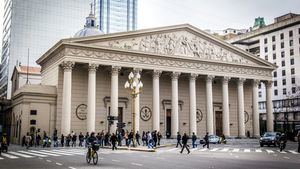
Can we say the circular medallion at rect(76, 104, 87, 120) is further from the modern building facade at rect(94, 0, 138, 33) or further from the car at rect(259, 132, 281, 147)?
the modern building facade at rect(94, 0, 138, 33)

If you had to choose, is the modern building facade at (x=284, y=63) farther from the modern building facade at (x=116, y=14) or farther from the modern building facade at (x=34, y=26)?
the modern building facade at (x=116, y=14)

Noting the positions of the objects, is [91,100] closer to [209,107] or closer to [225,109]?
[209,107]

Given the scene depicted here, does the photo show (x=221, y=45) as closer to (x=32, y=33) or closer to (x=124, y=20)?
(x=32, y=33)

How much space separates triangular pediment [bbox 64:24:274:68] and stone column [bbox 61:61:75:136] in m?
3.22

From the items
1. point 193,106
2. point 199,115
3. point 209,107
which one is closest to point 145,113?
point 193,106

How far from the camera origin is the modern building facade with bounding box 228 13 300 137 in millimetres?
78375

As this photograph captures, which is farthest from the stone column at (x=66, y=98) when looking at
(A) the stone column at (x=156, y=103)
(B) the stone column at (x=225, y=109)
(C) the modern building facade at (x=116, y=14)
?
(C) the modern building facade at (x=116, y=14)

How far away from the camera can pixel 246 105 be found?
2392 inches

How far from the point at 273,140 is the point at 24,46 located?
8734 cm

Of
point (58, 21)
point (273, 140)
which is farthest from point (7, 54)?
point (273, 140)

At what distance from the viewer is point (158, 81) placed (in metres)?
48.9

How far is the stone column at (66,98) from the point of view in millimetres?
42375

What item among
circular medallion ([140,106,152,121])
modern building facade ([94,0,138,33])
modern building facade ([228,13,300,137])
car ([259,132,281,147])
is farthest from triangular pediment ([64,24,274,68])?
modern building facade ([94,0,138,33])

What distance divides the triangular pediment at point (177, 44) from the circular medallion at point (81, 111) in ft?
26.6
